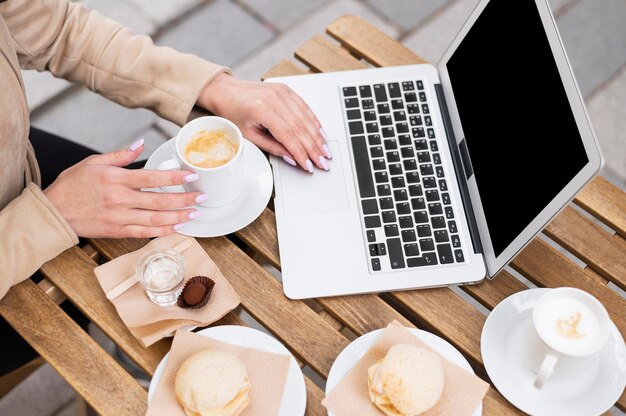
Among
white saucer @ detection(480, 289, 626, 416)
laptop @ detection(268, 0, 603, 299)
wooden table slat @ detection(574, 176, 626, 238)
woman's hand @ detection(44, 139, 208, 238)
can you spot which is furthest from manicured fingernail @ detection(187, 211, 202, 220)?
wooden table slat @ detection(574, 176, 626, 238)

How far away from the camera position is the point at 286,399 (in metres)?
0.80

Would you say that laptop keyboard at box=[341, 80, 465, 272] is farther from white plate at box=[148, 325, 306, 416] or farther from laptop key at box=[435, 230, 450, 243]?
white plate at box=[148, 325, 306, 416]

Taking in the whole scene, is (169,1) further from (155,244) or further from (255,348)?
(255,348)

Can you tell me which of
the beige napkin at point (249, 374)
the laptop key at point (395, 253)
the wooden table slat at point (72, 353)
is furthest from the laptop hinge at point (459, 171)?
the wooden table slat at point (72, 353)

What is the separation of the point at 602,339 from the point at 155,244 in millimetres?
594

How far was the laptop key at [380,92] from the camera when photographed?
108cm

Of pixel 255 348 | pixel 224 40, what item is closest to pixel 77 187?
pixel 255 348

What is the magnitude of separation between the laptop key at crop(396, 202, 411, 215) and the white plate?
0.89ft

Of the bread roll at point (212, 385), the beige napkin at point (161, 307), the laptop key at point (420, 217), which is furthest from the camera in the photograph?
the laptop key at point (420, 217)

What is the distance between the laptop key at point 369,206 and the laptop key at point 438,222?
0.08 m

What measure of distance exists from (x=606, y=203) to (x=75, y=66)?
91cm

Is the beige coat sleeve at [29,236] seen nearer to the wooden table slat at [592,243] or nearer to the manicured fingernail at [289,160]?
the manicured fingernail at [289,160]

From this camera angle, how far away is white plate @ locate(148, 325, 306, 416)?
0.80 metres

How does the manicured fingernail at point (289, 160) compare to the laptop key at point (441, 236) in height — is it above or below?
below
